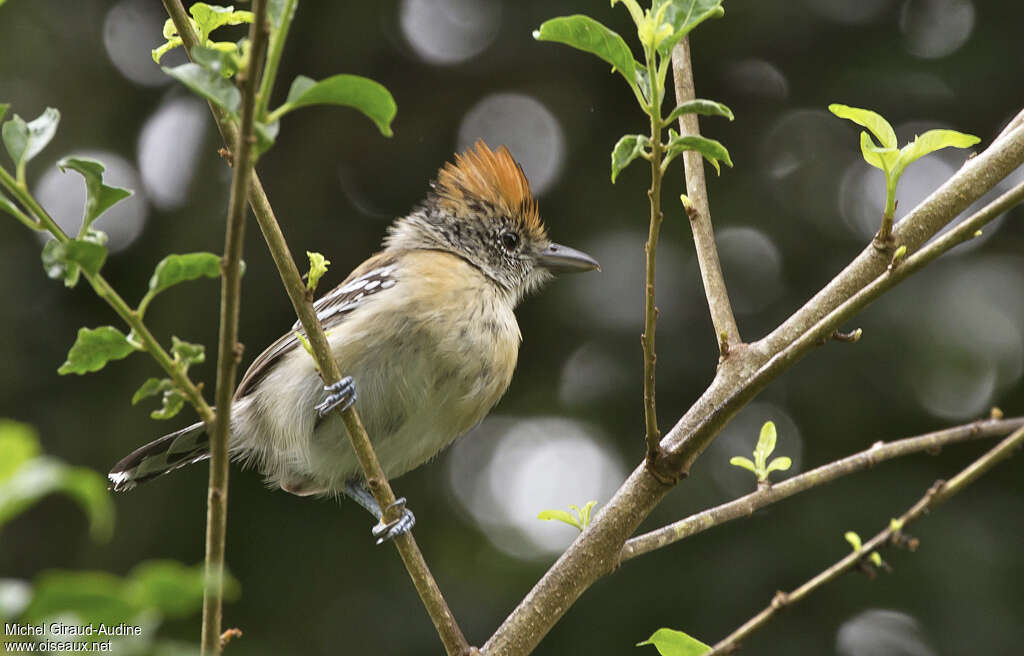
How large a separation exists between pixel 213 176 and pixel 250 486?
2.13m

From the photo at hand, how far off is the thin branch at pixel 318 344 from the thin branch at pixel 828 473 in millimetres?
513

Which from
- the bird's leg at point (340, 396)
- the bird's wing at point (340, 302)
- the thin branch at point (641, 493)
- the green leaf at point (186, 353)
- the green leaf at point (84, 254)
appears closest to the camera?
the green leaf at point (84, 254)

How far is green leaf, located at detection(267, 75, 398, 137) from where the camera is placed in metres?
1.46

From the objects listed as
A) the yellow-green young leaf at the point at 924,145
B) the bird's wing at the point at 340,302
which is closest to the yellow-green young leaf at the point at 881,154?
the yellow-green young leaf at the point at 924,145

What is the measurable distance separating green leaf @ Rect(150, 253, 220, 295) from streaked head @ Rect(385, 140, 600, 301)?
11.2 feet

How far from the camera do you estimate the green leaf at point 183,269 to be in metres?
1.61

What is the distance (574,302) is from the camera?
7176 mm

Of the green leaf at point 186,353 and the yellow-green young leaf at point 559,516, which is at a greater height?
the green leaf at point 186,353

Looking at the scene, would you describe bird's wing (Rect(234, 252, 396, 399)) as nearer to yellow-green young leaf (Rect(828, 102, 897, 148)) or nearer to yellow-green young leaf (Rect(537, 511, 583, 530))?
yellow-green young leaf (Rect(537, 511, 583, 530))

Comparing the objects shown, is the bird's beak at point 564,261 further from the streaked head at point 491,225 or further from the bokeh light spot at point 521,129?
the bokeh light spot at point 521,129

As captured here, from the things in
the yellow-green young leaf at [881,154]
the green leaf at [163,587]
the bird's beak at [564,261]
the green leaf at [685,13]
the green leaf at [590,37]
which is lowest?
the bird's beak at [564,261]

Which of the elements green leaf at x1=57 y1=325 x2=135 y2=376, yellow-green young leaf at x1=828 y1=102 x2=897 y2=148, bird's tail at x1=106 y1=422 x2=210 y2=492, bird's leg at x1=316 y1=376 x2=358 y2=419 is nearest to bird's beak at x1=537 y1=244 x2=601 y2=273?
bird's leg at x1=316 y1=376 x2=358 y2=419

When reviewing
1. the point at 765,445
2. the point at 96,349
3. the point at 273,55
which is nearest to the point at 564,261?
the point at 765,445

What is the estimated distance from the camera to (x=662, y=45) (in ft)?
6.45
